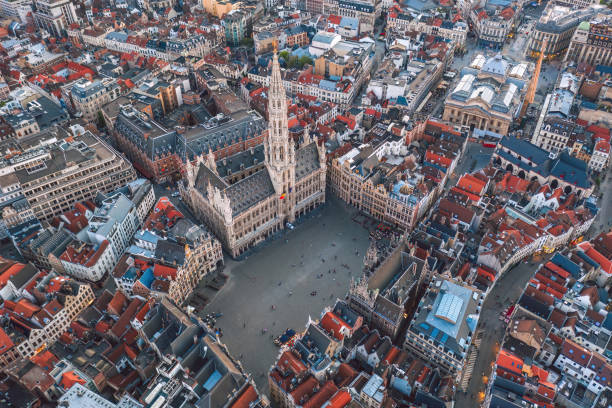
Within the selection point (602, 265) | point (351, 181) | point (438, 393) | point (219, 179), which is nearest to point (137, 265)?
point (219, 179)

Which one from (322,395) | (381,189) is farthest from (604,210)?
(322,395)

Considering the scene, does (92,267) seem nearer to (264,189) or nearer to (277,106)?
(264,189)

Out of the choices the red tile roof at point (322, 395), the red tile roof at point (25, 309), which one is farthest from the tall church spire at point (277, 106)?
the red tile roof at point (25, 309)

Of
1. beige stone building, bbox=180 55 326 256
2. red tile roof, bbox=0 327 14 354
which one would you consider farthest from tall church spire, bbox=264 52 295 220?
red tile roof, bbox=0 327 14 354

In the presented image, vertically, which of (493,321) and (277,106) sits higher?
(277,106)

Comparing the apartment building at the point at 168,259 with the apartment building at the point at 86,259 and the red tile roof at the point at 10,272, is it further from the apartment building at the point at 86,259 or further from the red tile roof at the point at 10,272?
the red tile roof at the point at 10,272
